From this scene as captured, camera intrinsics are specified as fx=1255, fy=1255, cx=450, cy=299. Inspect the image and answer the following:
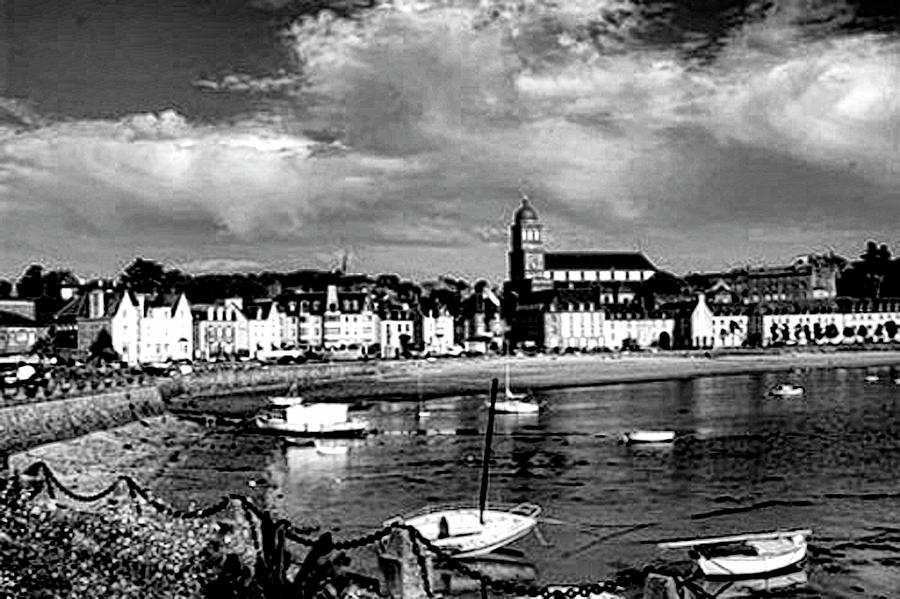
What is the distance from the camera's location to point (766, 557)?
2712cm

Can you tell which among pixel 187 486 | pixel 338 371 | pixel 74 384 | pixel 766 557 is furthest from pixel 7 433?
pixel 338 371

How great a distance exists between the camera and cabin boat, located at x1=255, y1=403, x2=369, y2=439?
63181 mm

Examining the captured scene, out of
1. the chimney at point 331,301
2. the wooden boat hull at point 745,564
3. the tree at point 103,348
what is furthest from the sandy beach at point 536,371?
the wooden boat hull at point 745,564

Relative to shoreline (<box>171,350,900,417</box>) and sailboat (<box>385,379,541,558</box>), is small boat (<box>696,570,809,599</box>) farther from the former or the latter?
shoreline (<box>171,350,900,417</box>)

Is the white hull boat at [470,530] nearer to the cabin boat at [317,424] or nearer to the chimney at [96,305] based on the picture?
the cabin boat at [317,424]

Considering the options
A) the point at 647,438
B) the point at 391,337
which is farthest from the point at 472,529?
the point at 391,337

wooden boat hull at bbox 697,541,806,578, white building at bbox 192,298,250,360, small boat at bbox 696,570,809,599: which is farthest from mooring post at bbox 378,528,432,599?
white building at bbox 192,298,250,360

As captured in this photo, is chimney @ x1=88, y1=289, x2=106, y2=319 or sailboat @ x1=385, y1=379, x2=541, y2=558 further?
chimney @ x1=88, y1=289, x2=106, y2=319

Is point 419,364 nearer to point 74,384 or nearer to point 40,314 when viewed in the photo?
point 40,314

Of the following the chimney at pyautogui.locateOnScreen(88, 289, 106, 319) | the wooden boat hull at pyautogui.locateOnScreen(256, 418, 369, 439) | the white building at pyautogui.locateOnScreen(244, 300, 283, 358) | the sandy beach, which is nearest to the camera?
the wooden boat hull at pyautogui.locateOnScreen(256, 418, 369, 439)

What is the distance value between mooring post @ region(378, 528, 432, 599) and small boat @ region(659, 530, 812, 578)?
12.7 m

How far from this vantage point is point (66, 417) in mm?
59094

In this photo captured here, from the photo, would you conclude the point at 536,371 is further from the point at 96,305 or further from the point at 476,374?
the point at 96,305

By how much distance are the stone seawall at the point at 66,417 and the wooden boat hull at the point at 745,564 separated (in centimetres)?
2516
